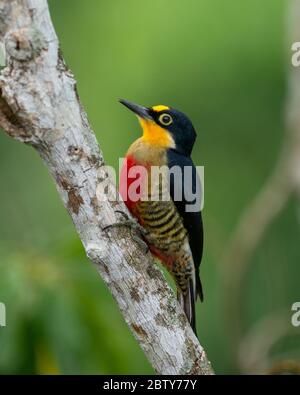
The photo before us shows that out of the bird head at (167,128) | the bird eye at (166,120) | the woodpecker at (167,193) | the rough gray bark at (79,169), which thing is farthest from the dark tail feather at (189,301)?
the bird eye at (166,120)

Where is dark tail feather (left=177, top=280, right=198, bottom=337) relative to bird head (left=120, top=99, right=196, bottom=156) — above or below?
below

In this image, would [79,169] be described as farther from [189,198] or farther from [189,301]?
[189,301]

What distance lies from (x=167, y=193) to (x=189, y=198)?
12cm

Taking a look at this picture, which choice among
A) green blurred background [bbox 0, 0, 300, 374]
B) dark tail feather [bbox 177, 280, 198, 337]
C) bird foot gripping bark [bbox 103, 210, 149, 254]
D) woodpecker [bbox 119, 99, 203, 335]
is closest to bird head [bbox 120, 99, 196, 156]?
woodpecker [bbox 119, 99, 203, 335]

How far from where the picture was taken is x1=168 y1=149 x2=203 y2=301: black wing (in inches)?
162

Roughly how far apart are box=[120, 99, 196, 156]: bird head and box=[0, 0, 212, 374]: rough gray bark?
0.85m

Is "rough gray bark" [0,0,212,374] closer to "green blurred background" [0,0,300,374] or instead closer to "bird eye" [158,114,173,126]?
"bird eye" [158,114,173,126]

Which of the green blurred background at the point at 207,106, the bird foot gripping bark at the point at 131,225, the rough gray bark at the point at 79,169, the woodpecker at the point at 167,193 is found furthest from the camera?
the green blurred background at the point at 207,106

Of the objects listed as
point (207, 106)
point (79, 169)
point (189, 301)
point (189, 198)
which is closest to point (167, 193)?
point (189, 198)

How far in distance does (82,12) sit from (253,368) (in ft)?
15.1

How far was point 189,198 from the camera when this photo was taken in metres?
4.13

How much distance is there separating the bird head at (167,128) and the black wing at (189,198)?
0.05 meters

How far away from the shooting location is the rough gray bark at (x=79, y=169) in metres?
3.11

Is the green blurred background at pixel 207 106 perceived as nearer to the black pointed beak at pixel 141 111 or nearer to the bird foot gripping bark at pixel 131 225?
the black pointed beak at pixel 141 111
